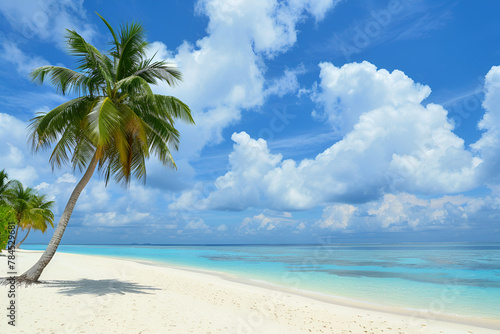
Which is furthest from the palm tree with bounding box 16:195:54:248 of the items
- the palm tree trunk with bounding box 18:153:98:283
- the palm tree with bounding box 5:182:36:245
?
the palm tree trunk with bounding box 18:153:98:283

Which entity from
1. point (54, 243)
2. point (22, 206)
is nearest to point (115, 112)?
point (54, 243)

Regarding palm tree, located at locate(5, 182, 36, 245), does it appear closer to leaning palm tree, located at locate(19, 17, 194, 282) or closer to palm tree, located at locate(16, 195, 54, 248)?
palm tree, located at locate(16, 195, 54, 248)

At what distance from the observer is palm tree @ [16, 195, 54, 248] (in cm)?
3884

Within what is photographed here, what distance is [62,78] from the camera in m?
11.4

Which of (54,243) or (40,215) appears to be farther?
(40,215)

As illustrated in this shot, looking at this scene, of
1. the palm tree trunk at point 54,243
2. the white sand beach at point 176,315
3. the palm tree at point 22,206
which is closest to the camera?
the white sand beach at point 176,315

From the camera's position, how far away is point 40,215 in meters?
39.7

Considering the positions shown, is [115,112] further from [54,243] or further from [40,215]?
[40,215]

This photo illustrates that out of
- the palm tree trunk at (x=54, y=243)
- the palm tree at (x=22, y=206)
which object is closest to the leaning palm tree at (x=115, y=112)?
the palm tree trunk at (x=54, y=243)

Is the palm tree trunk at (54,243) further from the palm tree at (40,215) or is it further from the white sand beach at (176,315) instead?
the palm tree at (40,215)

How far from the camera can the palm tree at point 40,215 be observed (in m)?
38.8

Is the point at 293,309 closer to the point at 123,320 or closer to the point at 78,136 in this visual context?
the point at 123,320

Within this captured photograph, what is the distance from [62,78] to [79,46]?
4.41 feet

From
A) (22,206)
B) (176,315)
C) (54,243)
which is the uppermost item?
(22,206)
